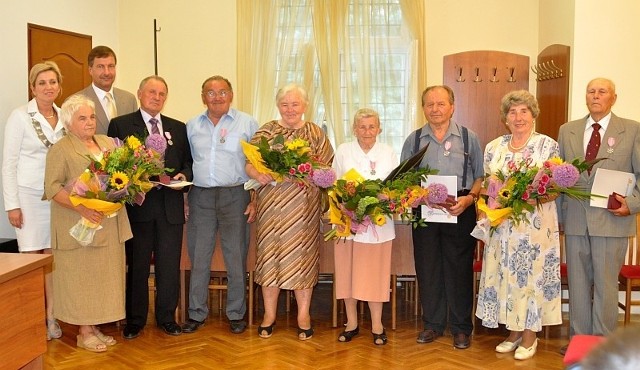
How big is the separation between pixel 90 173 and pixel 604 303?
128 inches

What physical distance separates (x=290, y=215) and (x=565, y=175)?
176cm

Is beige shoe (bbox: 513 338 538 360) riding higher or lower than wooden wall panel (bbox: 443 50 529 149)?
lower

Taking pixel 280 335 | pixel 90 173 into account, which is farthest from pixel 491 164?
pixel 90 173

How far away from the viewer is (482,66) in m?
7.02

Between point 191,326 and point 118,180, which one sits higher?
point 118,180

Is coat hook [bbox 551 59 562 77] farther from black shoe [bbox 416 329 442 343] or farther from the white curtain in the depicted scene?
black shoe [bbox 416 329 442 343]

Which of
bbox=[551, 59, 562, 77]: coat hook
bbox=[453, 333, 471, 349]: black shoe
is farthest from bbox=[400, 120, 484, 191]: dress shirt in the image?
bbox=[551, 59, 562, 77]: coat hook

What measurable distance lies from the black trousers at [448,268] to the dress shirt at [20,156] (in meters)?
2.58

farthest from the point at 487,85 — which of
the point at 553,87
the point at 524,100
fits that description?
the point at 524,100

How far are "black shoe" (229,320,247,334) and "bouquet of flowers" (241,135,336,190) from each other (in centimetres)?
117

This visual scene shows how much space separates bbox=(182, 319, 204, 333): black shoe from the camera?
477 centimetres

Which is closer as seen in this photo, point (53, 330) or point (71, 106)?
point (71, 106)

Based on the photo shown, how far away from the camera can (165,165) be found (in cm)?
457

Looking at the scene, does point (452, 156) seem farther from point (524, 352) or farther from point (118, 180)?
point (118, 180)
